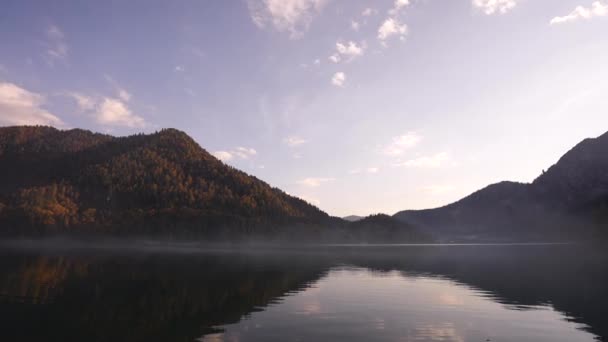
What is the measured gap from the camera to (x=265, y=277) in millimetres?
81375

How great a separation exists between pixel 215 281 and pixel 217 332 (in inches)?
1549

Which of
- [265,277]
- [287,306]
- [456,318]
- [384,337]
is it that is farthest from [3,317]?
[265,277]

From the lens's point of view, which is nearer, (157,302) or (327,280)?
(157,302)

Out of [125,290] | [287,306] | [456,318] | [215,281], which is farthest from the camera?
[215,281]

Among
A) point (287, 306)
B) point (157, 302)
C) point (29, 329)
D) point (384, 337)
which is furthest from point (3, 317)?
point (384, 337)

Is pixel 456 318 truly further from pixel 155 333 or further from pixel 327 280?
pixel 327 280

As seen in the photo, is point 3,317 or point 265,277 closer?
point 3,317

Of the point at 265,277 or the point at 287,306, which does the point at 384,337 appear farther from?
the point at 265,277

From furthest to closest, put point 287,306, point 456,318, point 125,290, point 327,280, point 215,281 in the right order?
point 327,280, point 215,281, point 125,290, point 287,306, point 456,318

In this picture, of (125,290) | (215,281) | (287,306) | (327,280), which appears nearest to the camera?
(287,306)

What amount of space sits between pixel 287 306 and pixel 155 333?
16927 millimetres

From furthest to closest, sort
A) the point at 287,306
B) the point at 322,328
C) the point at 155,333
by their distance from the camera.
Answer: the point at 287,306, the point at 322,328, the point at 155,333

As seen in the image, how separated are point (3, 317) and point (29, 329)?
5.97m

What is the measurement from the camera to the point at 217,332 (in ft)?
113
